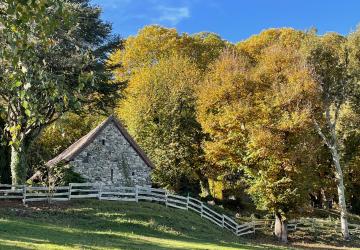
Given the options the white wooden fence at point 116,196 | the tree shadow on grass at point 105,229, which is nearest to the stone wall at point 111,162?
the white wooden fence at point 116,196

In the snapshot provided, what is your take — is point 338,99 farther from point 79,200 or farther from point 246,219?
point 79,200

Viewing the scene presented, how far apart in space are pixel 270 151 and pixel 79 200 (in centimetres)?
1330

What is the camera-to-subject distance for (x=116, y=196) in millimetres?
34312

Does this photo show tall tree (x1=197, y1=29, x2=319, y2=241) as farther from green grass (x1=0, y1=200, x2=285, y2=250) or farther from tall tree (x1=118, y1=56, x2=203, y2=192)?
green grass (x1=0, y1=200, x2=285, y2=250)

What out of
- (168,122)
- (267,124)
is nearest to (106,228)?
(267,124)

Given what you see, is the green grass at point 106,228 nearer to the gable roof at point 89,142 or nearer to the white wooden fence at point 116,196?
the white wooden fence at point 116,196

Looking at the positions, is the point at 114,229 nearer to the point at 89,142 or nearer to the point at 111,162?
the point at 89,142

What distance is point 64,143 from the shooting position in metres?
49.2

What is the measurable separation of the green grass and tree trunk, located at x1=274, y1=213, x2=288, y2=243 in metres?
5.47

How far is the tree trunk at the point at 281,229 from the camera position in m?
34.3

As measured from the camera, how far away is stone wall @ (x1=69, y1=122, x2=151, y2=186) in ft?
116

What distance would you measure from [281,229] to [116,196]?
12.2 m

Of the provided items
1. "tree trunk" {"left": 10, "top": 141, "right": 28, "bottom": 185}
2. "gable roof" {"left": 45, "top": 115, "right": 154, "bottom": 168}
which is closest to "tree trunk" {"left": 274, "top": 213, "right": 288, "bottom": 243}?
"gable roof" {"left": 45, "top": 115, "right": 154, "bottom": 168}

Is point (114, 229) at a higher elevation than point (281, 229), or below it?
higher
